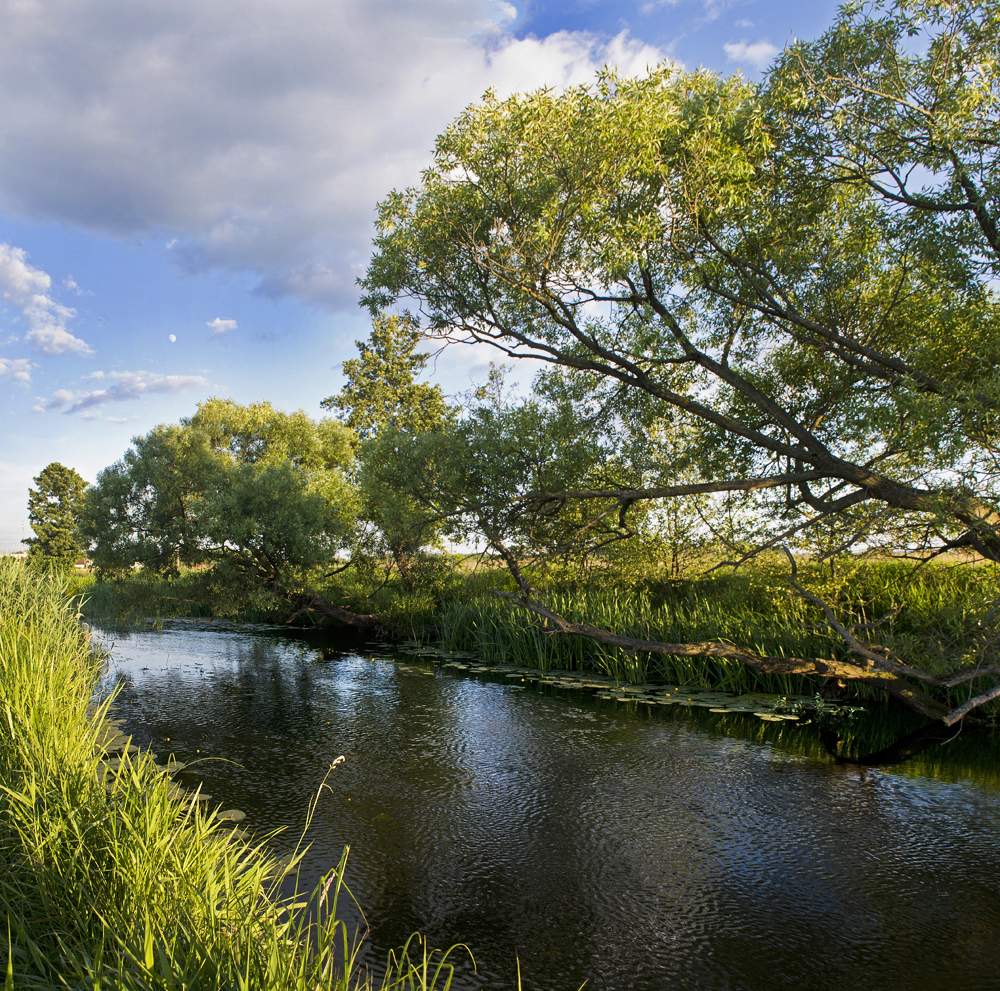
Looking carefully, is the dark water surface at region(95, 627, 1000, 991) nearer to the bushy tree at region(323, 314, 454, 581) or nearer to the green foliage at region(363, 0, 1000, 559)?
the green foliage at region(363, 0, 1000, 559)

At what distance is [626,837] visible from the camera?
245 inches

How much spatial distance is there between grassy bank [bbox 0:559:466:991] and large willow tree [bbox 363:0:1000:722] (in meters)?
6.74

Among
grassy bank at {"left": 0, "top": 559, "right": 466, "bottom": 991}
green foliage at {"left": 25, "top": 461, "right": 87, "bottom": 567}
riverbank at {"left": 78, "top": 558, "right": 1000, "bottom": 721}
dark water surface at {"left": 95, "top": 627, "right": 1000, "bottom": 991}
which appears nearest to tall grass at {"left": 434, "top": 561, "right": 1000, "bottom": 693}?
riverbank at {"left": 78, "top": 558, "right": 1000, "bottom": 721}

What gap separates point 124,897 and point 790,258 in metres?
10.3

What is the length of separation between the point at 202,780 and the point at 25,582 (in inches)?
144

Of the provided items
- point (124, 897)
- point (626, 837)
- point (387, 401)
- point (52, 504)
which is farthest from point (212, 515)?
point (52, 504)

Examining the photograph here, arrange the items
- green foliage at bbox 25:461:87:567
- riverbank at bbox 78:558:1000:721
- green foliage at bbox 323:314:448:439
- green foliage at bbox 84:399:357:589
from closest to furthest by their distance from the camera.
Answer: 1. riverbank at bbox 78:558:1000:721
2. green foliage at bbox 84:399:357:589
3. green foliage at bbox 323:314:448:439
4. green foliage at bbox 25:461:87:567

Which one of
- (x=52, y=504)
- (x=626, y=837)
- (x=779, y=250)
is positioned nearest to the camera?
(x=626, y=837)

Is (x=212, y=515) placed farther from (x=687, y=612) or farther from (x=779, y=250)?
(x=779, y=250)

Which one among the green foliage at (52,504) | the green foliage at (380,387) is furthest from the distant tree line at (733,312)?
the green foliage at (52,504)

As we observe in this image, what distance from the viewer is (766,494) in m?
11.2

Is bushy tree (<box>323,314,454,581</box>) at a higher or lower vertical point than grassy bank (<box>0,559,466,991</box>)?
higher

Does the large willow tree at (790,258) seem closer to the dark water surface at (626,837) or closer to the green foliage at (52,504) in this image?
the dark water surface at (626,837)

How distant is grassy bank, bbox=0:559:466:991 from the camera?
2.49 metres
